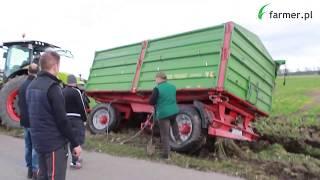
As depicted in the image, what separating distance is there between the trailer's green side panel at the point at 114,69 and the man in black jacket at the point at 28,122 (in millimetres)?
4841

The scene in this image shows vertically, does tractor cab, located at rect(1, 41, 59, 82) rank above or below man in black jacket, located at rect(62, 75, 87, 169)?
above

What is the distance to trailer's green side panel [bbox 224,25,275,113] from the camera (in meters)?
9.96

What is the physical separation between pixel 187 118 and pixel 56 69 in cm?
547

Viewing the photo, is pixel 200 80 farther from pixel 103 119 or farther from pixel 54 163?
pixel 54 163

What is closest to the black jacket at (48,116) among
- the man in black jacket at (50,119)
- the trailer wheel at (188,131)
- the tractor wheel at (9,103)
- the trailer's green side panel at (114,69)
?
the man in black jacket at (50,119)

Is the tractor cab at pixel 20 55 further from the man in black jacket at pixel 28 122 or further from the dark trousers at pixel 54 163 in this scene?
the dark trousers at pixel 54 163

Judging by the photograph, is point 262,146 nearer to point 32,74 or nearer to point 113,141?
point 113,141

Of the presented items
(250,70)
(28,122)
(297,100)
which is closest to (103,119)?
(250,70)

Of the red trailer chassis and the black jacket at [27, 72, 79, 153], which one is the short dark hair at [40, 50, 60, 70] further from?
the red trailer chassis

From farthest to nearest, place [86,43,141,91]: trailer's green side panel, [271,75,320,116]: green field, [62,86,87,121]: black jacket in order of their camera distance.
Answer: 1. [271,75,320,116]: green field
2. [86,43,141,91]: trailer's green side panel
3. [62,86,87,121]: black jacket

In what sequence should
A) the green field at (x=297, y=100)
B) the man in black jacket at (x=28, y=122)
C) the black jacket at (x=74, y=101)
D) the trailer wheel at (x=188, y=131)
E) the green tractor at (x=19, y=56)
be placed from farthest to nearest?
the green field at (x=297, y=100), the green tractor at (x=19, y=56), the trailer wheel at (x=188, y=131), the black jacket at (x=74, y=101), the man in black jacket at (x=28, y=122)

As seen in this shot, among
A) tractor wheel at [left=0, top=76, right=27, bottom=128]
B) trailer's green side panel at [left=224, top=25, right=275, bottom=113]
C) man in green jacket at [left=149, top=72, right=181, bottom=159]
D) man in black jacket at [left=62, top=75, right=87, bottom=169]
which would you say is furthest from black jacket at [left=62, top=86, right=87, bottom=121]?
tractor wheel at [left=0, top=76, right=27, bottom=128]

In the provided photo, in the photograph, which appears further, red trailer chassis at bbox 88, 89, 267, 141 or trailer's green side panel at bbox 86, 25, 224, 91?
trailer's green side panel at bbox 86, 25, 224, 91

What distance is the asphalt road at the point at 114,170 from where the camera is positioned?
7902 mm
